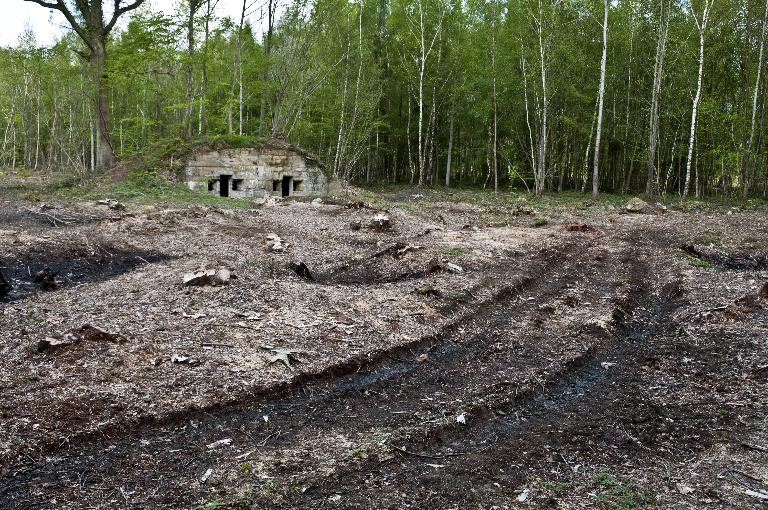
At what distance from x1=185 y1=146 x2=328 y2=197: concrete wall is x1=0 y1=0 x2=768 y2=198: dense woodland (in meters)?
1.76

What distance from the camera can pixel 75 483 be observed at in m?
4.11

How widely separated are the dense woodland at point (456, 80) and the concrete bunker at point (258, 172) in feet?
5.69

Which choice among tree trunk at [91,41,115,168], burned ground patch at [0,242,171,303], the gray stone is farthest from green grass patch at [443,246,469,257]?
tree trunk at [91,41,115,168]

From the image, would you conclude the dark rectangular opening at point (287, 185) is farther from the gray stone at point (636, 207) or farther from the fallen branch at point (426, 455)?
the fallen branch at point (426, 455)

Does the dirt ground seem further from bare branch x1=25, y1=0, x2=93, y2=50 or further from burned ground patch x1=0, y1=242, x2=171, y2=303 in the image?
bare branch x1=25, y1=0, x2=93, y2=50

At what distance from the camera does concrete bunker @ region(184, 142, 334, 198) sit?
23703mm

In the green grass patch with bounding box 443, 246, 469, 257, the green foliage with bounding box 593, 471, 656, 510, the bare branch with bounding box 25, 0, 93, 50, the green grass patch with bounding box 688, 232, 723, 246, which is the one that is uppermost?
the bare branch with bounding box 25, 0, 93, 50

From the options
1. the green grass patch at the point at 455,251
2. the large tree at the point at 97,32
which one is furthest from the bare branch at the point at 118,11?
the green grass patch at the point at 455,251

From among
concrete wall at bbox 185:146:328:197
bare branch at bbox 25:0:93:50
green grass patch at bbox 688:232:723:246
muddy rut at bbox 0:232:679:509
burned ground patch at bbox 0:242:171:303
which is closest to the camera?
muddy rut at bbox 0:232:679:509

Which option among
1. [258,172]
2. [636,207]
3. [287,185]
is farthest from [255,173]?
[636,207]

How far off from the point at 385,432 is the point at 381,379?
1332 millimetres

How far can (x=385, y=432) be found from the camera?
16.3 feet

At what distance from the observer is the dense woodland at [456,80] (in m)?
24.7

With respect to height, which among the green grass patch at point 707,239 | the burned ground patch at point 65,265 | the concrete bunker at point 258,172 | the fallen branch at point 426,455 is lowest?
the fallen branch at point 426,455
